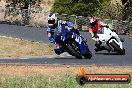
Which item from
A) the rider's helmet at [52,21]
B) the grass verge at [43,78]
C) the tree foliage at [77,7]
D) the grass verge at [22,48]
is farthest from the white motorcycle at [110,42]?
the tree foliage at [77,7]

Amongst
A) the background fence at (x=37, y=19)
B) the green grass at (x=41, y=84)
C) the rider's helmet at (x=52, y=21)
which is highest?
the rider's helmet at (x=52, y=21)

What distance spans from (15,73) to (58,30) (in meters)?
6.68

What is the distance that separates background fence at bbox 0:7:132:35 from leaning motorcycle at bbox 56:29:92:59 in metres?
24.0

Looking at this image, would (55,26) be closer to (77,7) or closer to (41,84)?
(41,84)

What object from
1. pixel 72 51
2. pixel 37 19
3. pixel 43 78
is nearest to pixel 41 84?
pixel 43 78

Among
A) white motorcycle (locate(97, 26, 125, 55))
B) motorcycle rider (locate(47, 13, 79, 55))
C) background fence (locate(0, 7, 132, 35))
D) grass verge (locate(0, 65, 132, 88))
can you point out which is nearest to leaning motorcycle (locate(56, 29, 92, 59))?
motorcycle rider (locate(47, 13, 79, 55))

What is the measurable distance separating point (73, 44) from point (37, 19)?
30.1 metres

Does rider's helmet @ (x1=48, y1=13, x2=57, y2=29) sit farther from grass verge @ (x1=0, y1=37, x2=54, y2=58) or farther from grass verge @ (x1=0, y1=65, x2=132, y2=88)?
grass verge @ (x1=0, y1=37, x2=54, y2=58)

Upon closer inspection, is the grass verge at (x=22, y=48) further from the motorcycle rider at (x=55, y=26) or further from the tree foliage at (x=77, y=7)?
the tree foliage at (x=77, y=7)

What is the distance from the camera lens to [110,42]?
2550cm

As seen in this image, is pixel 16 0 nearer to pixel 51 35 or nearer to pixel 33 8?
pixel 33 8

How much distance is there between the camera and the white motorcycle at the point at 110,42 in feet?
83.6

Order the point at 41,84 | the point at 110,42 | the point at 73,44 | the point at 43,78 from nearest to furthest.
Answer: the point at 41,84 < the point at 43,78 < the point at 73,44 < the point at 110,42

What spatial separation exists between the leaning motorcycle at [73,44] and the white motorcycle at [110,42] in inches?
103
